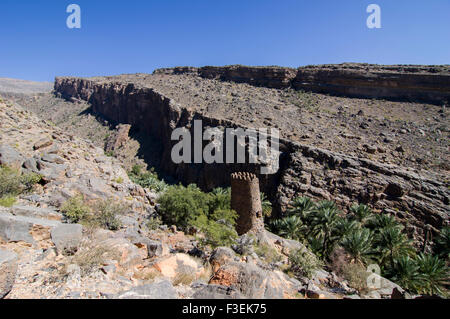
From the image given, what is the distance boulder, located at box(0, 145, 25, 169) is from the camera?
1091cm

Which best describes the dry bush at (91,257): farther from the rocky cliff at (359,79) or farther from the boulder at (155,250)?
the rocky cliff at (359,79)

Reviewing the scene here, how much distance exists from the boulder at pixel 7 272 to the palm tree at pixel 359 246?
1643 cm

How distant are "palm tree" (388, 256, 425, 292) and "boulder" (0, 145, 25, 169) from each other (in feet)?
68.9

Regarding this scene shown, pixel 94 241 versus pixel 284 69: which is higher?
pixel 284 69

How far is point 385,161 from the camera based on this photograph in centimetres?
2650

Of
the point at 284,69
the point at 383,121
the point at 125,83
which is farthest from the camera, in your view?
the point at 125,83

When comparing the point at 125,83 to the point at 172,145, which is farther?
the point at 125,83

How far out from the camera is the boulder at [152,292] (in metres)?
4.43

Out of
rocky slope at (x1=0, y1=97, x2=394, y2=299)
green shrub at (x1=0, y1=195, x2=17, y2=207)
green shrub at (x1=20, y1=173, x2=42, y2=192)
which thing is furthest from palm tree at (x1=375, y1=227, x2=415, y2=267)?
green shrub at (x1=20, y1=173, x2=42, y2=192)

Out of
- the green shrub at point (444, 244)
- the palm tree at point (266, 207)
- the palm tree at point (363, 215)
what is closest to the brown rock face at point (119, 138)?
the palm tree at point (266, 207)

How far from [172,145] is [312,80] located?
29.8 m
